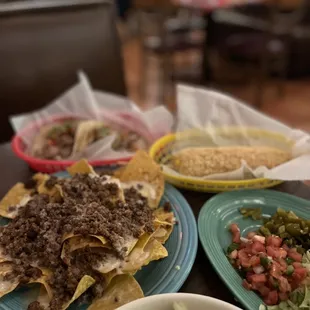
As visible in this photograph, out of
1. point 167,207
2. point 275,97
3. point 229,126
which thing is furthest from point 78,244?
point 275,97

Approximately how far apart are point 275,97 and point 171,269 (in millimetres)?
3544

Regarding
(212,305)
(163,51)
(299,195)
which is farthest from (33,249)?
(163,51)

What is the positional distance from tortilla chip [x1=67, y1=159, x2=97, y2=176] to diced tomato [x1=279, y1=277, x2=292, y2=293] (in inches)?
19.5

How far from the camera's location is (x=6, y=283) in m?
0.75

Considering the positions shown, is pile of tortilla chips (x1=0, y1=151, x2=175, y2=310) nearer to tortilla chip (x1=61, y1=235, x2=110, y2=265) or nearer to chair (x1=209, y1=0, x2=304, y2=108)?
tortilla chip (x1=61, y1=235, x2=110, y2=265)

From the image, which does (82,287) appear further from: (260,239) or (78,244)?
(260,239)

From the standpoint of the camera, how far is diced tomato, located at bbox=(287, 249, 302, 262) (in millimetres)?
791

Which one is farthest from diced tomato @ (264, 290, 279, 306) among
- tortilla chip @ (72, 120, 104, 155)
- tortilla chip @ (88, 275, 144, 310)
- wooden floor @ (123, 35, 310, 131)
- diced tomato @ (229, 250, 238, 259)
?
wooden floor @ (123, 35, 310, 131)

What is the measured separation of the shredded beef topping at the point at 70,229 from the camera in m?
0.75

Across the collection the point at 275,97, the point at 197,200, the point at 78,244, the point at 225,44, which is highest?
the point at 78,244

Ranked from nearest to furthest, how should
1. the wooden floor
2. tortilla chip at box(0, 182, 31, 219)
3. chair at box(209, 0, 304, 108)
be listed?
tortilla chip at box(0, 182, 31, 219)
chair at box(209, 0, 304, 108)
the wooden floor

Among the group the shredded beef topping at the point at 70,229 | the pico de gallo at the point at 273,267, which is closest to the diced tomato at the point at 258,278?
the pico de gallo at the point at 273,267

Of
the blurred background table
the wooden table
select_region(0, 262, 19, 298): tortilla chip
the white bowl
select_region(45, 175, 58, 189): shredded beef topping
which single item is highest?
the white bowl

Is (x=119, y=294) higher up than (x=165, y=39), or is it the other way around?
(x=119, y=294)
